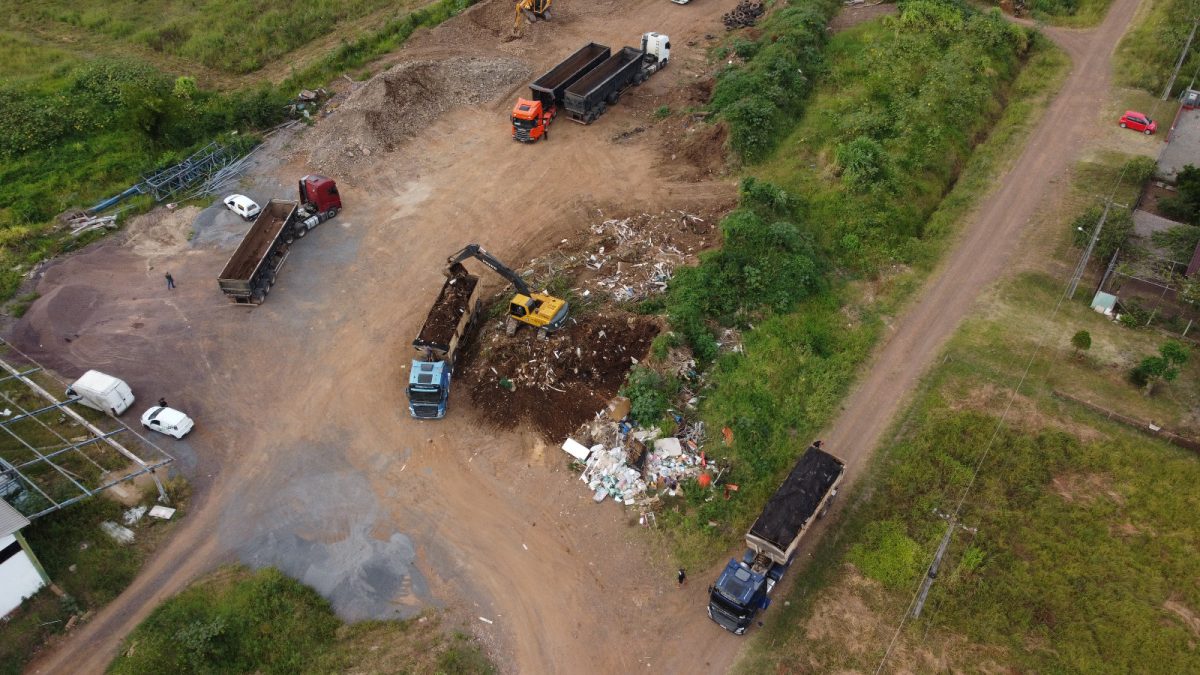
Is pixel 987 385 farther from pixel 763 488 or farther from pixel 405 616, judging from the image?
pixel 405 616

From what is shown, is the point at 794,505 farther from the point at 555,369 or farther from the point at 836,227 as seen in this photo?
the point at 836,227

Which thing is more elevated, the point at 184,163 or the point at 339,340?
the point at 184,163

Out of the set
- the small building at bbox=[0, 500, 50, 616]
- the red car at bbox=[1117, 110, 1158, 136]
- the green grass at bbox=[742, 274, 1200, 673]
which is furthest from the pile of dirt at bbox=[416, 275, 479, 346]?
the red car at bbox=[1117, 110, 1158, 136]

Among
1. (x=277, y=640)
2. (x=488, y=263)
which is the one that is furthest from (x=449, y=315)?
(x=277, y=640)

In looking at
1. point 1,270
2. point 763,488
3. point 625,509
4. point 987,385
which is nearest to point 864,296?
point 987,385

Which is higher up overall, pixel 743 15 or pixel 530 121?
pixel 743 15

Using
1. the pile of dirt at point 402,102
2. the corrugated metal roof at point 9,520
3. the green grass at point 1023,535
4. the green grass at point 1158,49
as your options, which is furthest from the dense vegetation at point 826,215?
the corrugated metal roof at point 9,520

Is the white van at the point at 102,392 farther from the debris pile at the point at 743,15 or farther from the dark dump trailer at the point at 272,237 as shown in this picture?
the debris pile at the point at 743,15
